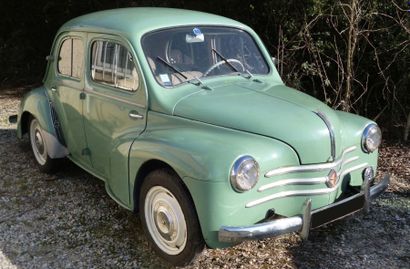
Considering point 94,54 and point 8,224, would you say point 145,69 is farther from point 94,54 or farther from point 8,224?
point 8,224

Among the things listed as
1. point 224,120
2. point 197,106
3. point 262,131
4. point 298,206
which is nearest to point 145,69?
point 197,106

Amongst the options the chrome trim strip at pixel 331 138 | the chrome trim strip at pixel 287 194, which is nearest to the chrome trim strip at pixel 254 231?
the chrome trim strip at pixel 287 194

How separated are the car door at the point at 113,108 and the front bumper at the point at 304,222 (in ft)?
3.50

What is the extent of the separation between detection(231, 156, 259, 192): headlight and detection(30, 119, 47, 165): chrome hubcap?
280cm

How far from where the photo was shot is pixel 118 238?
3.76 metres

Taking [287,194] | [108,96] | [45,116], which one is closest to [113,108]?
[108,96]

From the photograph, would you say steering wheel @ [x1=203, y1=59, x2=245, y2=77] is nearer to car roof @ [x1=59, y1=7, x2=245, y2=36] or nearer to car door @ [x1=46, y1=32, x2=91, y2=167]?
car roof @ [x1=59, y1=7, x2=245, y2=36]

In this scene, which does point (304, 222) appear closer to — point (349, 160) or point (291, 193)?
point (291, 193)

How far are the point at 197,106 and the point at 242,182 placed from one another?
0.79 metres

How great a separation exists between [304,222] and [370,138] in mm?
1009

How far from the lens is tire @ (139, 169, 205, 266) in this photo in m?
2.98

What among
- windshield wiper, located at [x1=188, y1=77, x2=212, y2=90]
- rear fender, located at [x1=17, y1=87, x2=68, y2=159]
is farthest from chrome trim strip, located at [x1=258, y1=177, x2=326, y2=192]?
rear fender, located at [x1=17, y1=87, x2=68, y2=159]

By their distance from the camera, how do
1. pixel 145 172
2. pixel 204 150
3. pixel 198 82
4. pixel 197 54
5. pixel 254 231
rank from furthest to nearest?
pixel 197 54 → pixel 198 82 → pixel 145 172 → pixel 204 150 → pixel 254 231

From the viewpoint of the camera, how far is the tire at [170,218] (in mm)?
2984
